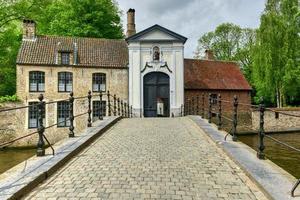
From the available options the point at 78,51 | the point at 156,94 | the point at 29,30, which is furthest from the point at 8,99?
the point at 156,94

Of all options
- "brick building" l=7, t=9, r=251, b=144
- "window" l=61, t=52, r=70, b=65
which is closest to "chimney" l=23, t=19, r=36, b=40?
"brick building" l=7, t=9, r=251, b=144

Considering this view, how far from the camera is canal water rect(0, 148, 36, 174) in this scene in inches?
667

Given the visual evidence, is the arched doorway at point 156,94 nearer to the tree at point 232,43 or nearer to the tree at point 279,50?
the tree at point 279,50

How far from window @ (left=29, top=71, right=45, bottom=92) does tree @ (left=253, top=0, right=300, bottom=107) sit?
17.6 m

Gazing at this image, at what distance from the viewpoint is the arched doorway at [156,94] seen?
76.1 ft

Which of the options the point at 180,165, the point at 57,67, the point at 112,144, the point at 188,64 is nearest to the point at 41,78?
the point at 57,67

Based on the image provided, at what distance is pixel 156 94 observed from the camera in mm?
23312

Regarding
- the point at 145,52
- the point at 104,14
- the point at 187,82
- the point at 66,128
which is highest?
the point at 104,14

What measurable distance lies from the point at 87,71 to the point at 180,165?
18934mm

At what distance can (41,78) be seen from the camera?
22.7m

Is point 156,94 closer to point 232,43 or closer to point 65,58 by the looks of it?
point 65,58

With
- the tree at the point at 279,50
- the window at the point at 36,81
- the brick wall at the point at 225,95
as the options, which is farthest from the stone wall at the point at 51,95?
the tree at the point at 279,50

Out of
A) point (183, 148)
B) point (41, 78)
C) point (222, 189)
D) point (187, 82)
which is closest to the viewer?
point (222, 189)

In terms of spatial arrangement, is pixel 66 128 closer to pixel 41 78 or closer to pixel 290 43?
pixel 41 78
